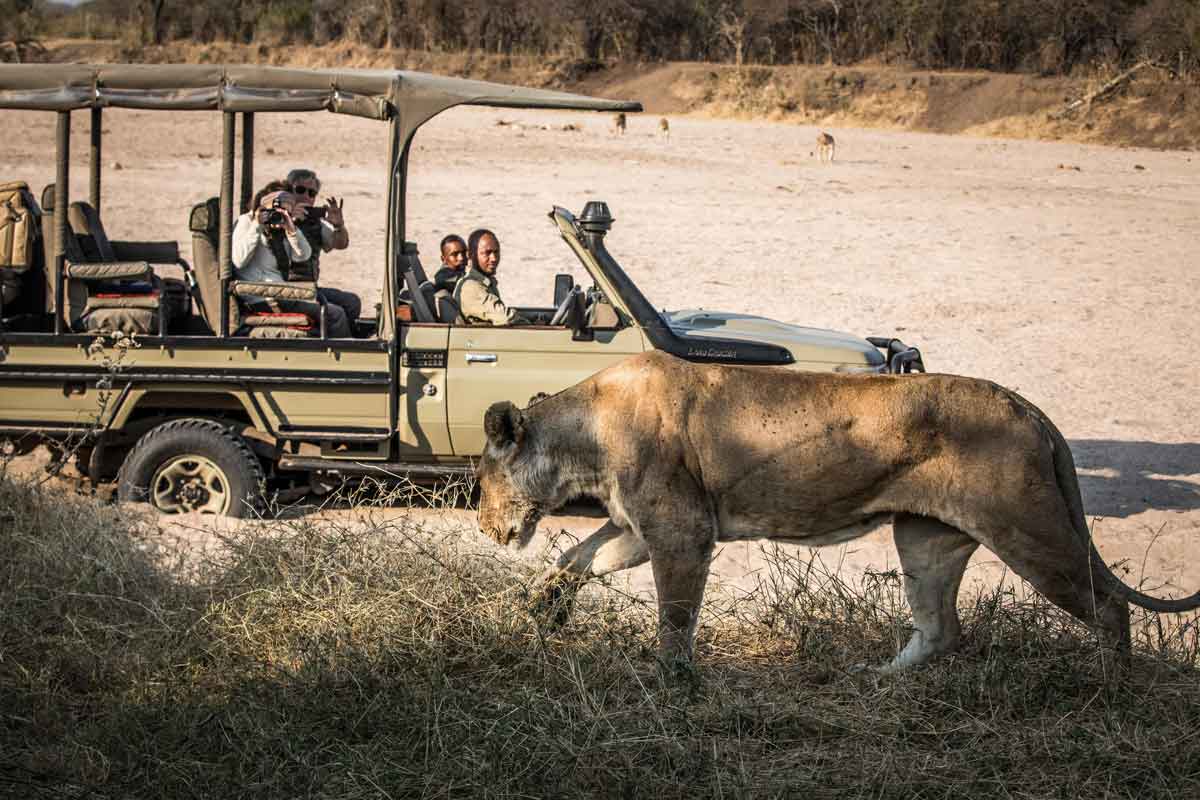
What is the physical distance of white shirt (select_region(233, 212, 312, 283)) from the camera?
7.92 meters

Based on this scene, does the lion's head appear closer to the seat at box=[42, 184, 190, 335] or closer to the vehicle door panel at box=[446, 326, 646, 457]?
the vehicle door panel at box=[446, 326, 646, 457]

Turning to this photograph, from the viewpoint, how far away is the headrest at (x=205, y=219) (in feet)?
26.0

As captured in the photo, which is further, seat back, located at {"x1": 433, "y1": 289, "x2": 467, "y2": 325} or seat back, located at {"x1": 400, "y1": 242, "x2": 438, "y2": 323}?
seat back, located at {"x1": 433, "y1": 289, "x2": 467, "y2": 325}

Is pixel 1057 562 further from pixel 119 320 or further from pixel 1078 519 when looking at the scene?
pixel 119 320

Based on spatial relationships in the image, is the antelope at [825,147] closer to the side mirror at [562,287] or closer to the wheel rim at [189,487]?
the side mirror at [562,287]

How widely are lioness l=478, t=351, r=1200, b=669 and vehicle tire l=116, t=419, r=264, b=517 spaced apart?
8.39ft

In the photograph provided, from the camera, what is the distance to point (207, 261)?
7949mm

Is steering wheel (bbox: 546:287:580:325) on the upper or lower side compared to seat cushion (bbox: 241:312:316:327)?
upper

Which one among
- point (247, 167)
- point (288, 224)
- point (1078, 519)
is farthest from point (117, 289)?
point (1078, 519)

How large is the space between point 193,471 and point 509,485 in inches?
117

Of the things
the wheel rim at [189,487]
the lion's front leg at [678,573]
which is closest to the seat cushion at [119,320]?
the wheel rim at [189,487]

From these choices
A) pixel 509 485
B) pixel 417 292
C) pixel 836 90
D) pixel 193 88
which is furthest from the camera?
pixel 836 90

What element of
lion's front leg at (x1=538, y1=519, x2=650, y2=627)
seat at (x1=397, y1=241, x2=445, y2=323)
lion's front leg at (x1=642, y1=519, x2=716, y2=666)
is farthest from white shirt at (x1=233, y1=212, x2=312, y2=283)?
lion's front leg at (x1=642, y1=519, x2=716, y2=666)

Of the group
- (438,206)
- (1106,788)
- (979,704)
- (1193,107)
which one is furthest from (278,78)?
(1193,107)
